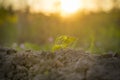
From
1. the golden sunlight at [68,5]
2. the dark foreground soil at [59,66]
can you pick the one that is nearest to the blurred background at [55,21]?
the golden sunlight at [68,5]

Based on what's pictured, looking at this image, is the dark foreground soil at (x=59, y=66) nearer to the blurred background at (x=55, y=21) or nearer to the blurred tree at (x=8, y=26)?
the blurred background at (x=55, y=21)

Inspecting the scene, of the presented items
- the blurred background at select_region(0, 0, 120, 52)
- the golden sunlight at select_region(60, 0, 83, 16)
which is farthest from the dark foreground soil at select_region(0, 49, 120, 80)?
the blurred background at select_region(0, 0, 120, 52)

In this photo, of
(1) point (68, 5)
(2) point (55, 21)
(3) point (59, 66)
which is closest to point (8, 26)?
(2) point (55, 21)

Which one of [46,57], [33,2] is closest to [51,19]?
[33,2]

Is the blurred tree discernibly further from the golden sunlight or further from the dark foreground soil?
the dark foreground soil

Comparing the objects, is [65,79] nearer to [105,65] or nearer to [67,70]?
[67,70]

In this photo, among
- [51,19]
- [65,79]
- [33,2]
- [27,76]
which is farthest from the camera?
[51,19]
